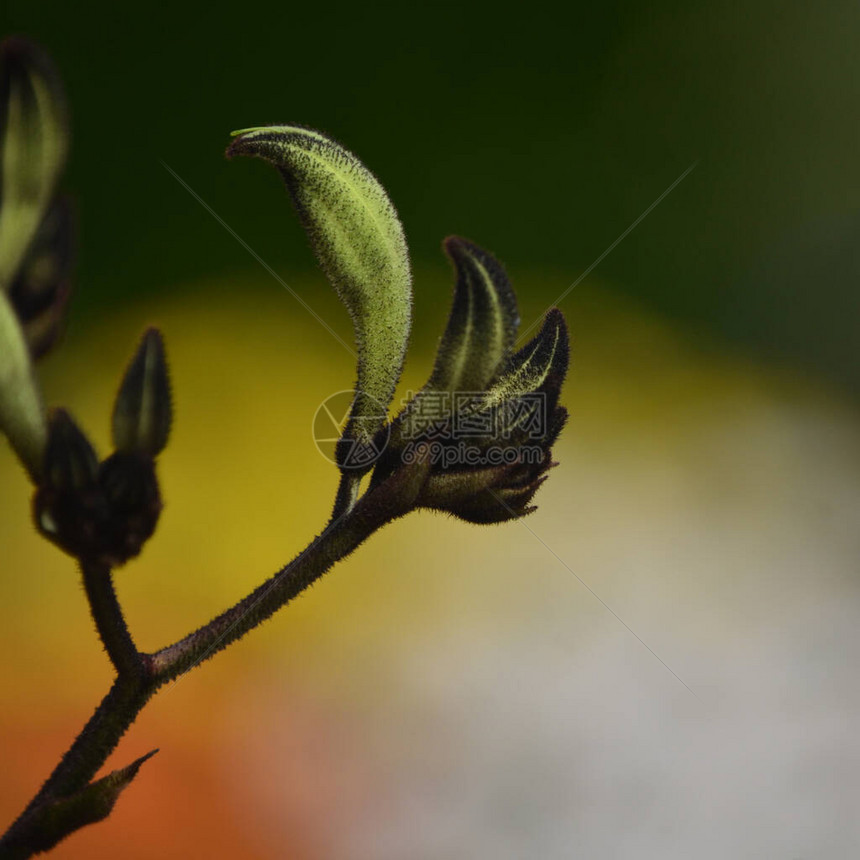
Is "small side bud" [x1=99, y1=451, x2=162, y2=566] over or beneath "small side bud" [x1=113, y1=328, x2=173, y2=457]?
beneath

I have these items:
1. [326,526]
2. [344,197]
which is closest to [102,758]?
[326,526]

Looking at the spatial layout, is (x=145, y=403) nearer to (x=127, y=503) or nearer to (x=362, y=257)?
(x=127, y=503)

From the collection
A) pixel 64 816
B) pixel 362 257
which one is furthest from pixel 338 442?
pixel 64 816

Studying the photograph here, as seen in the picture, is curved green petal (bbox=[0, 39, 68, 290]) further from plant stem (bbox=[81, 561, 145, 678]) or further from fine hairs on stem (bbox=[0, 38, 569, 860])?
plant stem (bbox=[81, 561, 145, 678])

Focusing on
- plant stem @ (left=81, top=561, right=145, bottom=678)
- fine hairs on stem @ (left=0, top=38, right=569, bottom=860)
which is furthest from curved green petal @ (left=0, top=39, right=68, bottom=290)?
plant stem @ (left=81, top=561, right=145, bottom=678)

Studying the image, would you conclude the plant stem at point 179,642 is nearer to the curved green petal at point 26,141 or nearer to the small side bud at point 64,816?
the small side bud at point 64,816

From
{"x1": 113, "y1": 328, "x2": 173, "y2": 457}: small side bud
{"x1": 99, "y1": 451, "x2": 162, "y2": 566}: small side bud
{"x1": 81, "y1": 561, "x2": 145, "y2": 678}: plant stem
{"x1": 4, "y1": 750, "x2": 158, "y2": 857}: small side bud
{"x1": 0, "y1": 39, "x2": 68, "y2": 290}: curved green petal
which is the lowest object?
{"x1": 4, "y1": 750, "x2": 158, "y2": 857}: small side bud
